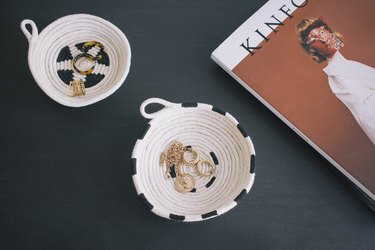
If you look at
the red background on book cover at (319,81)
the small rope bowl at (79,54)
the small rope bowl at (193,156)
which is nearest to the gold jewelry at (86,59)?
the small rope bowl at (79,54)

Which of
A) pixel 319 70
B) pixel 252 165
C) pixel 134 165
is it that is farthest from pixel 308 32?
pixel 134 165

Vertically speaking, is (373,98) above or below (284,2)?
below

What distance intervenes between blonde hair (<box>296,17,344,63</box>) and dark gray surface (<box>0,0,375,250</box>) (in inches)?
4.9

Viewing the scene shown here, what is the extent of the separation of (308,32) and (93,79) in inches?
15.3

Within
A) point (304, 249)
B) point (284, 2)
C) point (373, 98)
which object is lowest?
point (304, 249)

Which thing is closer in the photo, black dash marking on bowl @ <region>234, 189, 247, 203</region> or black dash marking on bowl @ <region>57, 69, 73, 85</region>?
black dash marking on bowl @ <region>234, 189, 247, 203</region>

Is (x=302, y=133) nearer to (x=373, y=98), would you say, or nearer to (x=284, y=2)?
(x=373, y=98)

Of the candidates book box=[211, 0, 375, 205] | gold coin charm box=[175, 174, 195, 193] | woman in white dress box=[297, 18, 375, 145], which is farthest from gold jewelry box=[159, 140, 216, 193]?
woman in white dress box=[297, 18, 375, 145]

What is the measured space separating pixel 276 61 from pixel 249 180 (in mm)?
231

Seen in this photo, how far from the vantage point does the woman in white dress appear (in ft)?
1.91

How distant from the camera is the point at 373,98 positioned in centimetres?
59

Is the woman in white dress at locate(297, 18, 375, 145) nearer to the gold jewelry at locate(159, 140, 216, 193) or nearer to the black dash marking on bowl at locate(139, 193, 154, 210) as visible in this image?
the gold jewelry at locate(159, 140, 216, 193)

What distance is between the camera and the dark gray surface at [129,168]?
1.82ft

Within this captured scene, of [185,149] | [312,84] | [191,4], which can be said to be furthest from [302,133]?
[191,4]
